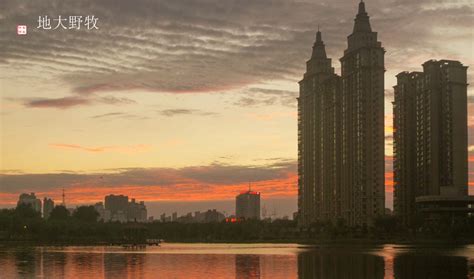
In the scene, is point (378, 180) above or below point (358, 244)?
above

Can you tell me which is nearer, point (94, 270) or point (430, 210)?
point (94, 270)

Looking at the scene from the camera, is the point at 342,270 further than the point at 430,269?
No

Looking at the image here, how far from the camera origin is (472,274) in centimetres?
7331

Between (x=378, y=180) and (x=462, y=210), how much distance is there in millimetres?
25216

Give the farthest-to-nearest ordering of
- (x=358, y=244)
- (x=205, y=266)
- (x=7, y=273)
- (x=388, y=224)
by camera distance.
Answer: (x=388, y=224)
(x=358, y=244)
(x=205, y=266)
(x=7, y=273)

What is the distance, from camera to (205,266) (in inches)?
3565

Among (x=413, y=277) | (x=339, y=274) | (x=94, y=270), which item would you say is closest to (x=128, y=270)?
(x=94, y=270)

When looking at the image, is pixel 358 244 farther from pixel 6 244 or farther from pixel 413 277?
pixel 413 277

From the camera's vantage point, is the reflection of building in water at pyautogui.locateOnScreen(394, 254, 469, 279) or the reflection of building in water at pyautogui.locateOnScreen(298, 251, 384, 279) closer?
the reflection of building in water at pyautogui.locateOnScreen(394, 254, 469, 279)

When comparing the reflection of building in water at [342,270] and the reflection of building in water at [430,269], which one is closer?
the reflection of building in water at [430,269]

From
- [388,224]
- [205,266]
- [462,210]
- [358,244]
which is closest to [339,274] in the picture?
[205,266]

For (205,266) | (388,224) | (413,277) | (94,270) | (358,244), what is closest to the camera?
→ (413,277)

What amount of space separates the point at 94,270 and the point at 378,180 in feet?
419

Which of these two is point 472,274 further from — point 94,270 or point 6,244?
point 6,244
